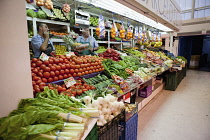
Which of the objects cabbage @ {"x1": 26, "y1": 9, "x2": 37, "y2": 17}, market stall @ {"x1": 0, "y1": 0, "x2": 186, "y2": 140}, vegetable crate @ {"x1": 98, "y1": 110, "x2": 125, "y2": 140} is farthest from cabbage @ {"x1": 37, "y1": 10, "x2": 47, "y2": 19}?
vegetable crate @ {"x1": 98, "y1": 110, "x2": 125, "y2": 140}

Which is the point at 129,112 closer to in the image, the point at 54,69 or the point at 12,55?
the point at 54,69

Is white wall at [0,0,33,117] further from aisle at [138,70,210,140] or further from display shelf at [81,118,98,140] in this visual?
aisle at [138,70,210,140]

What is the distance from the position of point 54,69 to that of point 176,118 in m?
3.38

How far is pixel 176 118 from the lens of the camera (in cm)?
377

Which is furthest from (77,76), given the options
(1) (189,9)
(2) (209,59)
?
(2) (209,59)

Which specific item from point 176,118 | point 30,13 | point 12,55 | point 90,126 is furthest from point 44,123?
point 30,13

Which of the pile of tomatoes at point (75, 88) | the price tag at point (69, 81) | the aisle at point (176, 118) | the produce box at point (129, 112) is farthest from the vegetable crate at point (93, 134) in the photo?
the aisle at point (176, 118)

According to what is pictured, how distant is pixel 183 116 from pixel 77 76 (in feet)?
10.4

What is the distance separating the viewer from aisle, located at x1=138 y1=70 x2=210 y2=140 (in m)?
3.05

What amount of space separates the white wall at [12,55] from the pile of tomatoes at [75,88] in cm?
75

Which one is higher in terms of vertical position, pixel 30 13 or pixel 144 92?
pixel 30 13

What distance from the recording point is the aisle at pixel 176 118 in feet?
10.0

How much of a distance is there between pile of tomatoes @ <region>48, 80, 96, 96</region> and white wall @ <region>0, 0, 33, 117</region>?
75 centimetres

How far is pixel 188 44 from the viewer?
1356 cm
